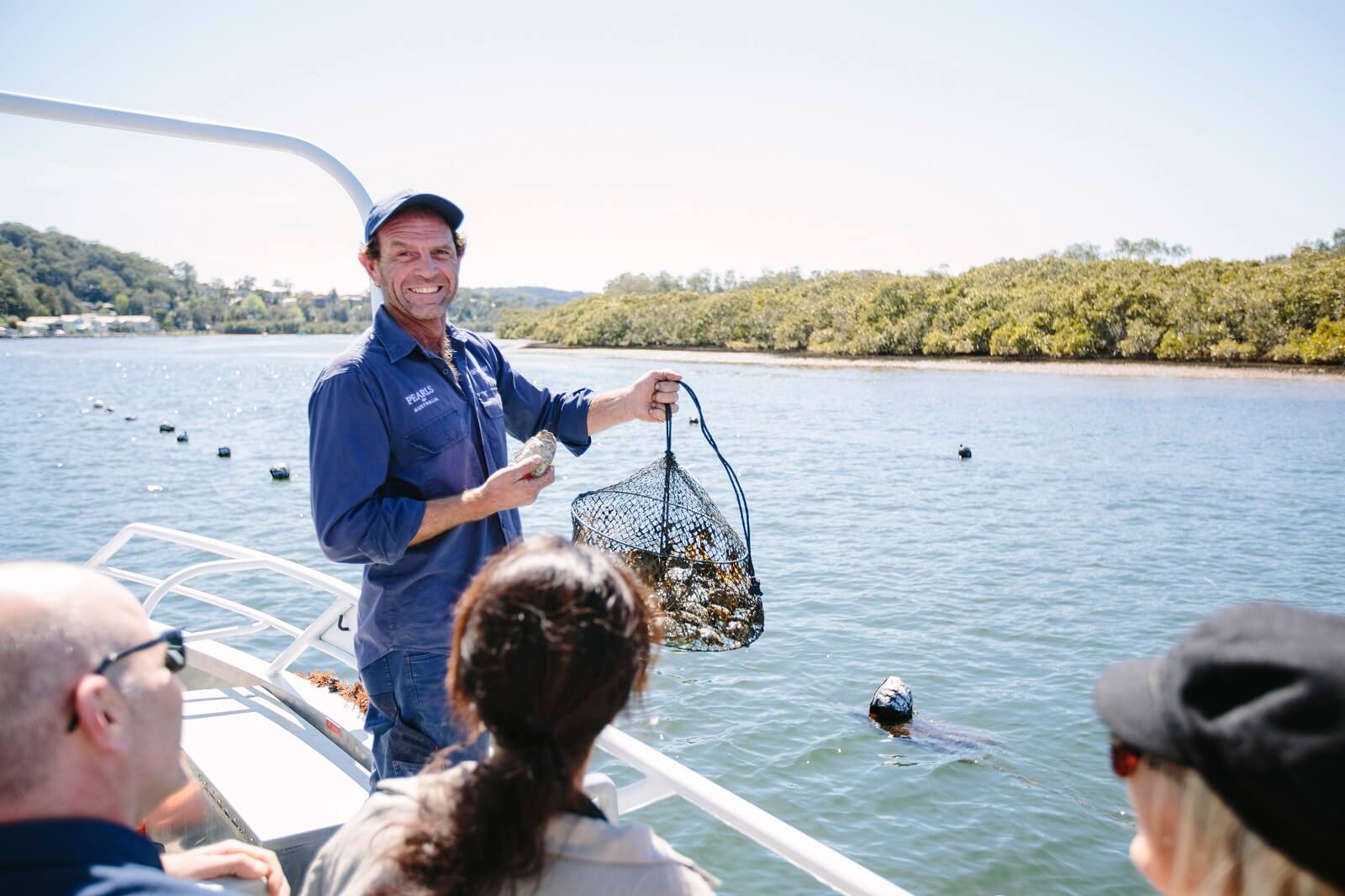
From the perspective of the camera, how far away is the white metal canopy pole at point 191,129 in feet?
11.1

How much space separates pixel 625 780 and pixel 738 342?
267ft

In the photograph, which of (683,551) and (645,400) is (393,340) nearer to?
(645,400)

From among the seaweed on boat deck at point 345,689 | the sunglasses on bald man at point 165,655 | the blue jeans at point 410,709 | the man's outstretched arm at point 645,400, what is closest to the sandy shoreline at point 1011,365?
the seaweed on boat deck at point 345,689

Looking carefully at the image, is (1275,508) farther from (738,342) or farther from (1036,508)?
(738,342)

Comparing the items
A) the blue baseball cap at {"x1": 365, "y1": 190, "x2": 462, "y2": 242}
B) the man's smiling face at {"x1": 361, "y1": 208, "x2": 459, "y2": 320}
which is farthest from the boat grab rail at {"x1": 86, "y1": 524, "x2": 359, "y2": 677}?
the blue baseball cap at {"x1": 365, "y1": 190, "x2": 462, "y2": 242}

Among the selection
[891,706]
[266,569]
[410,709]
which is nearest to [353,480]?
[410,709]

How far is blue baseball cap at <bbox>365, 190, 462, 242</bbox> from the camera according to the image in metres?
2.86

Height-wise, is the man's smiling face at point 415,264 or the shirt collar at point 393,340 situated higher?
the man's smiling face at point 415,264

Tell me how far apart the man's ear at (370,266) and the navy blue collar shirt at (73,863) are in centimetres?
196

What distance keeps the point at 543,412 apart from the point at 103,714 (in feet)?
7.13

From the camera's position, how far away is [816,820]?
738cm

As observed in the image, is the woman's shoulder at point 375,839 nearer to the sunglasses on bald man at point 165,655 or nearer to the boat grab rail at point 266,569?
the sunglasses on bald man at point 165,655

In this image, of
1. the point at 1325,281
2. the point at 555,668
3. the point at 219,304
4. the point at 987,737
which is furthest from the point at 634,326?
the point at 219,304

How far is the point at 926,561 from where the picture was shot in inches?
579
